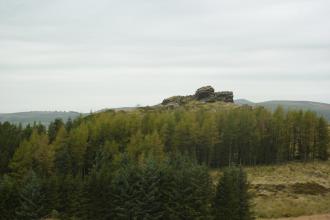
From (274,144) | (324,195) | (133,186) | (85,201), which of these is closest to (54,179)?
(85,201)

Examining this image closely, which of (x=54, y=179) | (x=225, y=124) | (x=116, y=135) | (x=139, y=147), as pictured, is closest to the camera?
(x=54, y=179)

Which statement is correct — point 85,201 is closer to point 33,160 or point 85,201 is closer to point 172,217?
point 172,217

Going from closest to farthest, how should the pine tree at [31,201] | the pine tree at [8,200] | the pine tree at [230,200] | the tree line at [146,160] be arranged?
the pine tree at [230,200], the tree line at [146,160], the pine tree at [31,201], the pine tree at [8,200]

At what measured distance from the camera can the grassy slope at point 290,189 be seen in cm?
7394

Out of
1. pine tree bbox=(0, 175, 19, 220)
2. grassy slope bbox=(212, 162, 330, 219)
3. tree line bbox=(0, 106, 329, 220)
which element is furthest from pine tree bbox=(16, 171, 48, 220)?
grassy slope bbox=(212, 162, 330, 219)

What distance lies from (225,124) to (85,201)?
5382 cm

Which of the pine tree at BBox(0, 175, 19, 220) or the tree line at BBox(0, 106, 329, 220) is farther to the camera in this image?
the pine tree at BBox(0, 175, 19, 220)

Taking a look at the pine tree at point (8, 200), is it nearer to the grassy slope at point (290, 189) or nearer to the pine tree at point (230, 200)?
the pine tree at point (230, 200)

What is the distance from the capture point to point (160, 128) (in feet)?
353

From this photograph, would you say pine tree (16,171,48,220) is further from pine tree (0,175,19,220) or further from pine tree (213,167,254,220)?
pine tree (213,167,254,220)

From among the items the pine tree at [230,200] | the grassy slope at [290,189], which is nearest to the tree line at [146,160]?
the pine tree at [230,200]

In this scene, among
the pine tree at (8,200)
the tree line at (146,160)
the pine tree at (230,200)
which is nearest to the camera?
the pine tree at (230,200)

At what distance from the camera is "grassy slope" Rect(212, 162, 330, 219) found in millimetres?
73938

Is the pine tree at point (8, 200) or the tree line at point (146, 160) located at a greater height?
the tree line at point (146, 160)
